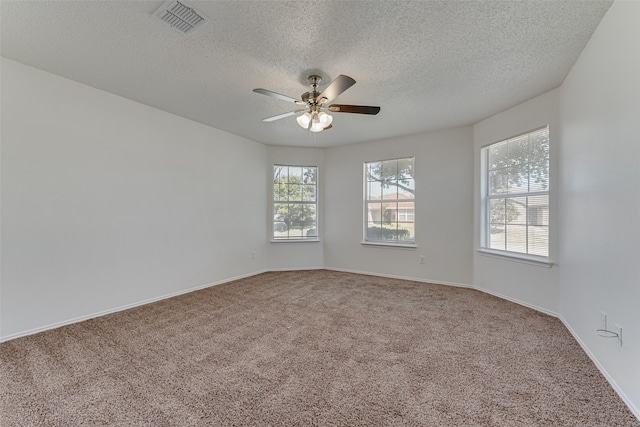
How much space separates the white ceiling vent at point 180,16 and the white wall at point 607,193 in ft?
8.85

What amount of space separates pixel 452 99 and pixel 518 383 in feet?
9.42

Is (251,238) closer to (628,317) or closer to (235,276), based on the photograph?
(235,276)

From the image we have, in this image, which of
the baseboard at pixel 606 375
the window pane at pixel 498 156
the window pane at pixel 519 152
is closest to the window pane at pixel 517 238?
the window pane at pixel 519 152

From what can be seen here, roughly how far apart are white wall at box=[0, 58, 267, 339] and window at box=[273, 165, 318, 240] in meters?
1.18

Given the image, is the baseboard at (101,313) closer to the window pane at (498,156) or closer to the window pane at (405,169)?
the window pane at (405,169)

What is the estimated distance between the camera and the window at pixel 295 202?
5508 mm

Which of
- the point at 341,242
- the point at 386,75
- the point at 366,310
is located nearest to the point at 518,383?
the point at 366,310

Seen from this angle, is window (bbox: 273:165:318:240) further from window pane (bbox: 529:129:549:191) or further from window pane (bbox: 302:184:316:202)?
window pane (bbox: 529:129:549:191)

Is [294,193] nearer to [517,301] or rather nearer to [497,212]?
[497,212]

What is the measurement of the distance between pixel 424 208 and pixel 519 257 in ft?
5.08

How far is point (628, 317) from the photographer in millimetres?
1683

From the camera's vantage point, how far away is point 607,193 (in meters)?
1.94

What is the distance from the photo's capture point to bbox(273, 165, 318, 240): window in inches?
217

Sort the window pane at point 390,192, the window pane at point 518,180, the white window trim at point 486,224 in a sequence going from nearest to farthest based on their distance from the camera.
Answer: the white window trim at point 486,224
the window pane at point 518,180
the window pane at point 390,192
